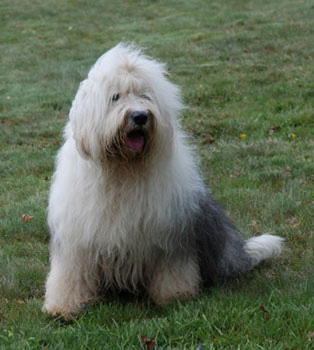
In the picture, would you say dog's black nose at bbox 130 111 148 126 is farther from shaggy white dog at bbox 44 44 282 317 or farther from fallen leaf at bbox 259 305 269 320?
fallen leaf at bbox 259 305 269 320

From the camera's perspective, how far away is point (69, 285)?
3.97 metres

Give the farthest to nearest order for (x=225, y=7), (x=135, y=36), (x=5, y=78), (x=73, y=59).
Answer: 1. (x=225, y=7)
2. (x=135, y=36)
3. (x=73, y=59)
4. (x=5, y=78)

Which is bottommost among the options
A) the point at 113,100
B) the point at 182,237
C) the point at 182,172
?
the point at 182,237

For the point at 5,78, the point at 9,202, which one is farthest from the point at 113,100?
the point at 5,78

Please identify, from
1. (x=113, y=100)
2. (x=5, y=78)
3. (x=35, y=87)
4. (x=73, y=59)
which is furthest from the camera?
(x=73, y=59)

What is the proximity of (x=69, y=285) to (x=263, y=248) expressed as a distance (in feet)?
5.03

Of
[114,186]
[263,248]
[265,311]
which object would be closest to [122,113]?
[114,186]

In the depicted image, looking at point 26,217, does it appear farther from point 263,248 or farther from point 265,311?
point 265,311

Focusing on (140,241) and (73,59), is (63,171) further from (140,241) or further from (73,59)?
(73,59)

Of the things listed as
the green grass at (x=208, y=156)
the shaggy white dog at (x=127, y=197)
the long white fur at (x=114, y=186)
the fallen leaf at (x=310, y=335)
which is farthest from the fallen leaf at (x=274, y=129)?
the fallen leaf at (x=310, y=335)

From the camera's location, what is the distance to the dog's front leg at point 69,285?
3.91 metres

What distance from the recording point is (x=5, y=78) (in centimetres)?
1308

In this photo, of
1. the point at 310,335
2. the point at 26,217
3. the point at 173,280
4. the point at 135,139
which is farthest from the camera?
the point at 26,217

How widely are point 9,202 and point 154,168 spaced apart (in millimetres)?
2861
